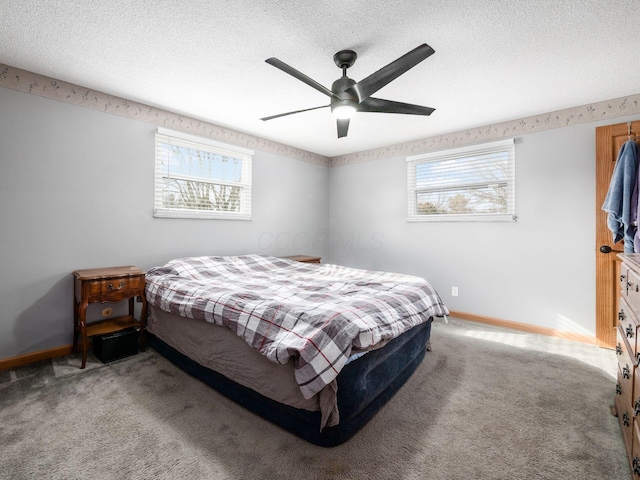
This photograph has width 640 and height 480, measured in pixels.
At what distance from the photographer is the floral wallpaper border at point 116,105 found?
242 cm

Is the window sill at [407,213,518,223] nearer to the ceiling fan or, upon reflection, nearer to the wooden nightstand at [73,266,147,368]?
the ceiling fan

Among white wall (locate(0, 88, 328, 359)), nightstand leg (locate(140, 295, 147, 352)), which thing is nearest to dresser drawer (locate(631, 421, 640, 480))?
nightstand leg (locate(140, 295, 147, 352))

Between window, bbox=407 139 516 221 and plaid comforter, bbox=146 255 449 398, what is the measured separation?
5.56 feet

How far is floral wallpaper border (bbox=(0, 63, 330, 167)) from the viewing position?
2.42m

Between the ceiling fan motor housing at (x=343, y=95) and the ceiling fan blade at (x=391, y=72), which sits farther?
the ceiling fan motor housing at (x=343, y=95)

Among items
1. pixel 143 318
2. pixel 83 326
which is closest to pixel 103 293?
pixel 83 326

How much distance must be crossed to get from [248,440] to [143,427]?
61 cm

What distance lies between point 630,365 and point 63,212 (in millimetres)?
3917

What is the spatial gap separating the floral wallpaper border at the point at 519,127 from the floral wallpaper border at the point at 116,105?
5.89 ft

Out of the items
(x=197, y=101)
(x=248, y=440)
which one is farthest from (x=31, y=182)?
(x=248, y=440)

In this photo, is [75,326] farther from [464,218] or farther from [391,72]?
[464,218]

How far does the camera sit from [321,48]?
2.09 meters

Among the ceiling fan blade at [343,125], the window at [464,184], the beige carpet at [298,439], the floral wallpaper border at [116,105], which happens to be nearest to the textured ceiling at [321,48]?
the floral wallpaper border at [116,105]

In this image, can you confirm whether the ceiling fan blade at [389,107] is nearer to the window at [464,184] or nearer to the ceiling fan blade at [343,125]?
the ceiling fan blade at [343,125]
